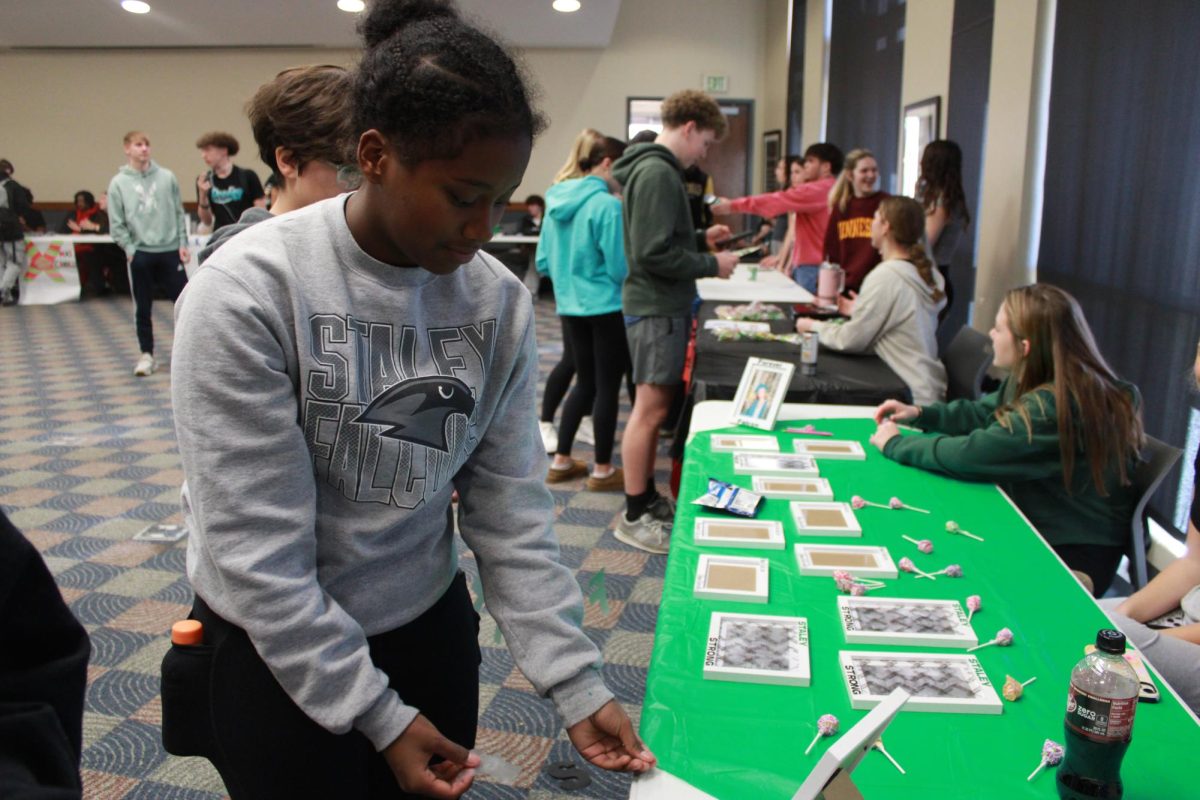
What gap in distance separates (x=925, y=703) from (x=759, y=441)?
1.19 metres

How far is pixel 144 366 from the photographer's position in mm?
6039

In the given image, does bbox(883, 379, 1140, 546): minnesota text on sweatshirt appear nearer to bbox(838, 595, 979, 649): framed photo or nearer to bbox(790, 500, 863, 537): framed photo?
bbox(790, 500, 863, 537): framed photo

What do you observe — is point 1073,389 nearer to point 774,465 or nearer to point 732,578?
point 774,465

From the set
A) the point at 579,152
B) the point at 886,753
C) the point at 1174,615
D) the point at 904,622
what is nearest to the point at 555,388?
the point at 579,152

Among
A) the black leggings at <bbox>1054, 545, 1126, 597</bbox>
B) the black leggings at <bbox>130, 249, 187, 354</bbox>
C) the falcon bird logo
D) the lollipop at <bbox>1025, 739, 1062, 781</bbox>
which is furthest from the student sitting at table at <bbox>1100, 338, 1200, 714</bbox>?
the black leggings at <bbox>130, 249, 187, 354</bbox>

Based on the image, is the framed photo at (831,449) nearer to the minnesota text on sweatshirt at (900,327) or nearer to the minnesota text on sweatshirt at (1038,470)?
the minnesota text on sweatshirt at (1038,470)

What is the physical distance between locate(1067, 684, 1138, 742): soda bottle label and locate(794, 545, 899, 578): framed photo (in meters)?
0.57

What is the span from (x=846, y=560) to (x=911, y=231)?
203cm

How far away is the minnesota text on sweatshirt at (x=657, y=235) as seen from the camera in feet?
9.88

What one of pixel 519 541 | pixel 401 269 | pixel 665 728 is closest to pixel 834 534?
pixel 665 728

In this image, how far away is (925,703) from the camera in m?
1.20

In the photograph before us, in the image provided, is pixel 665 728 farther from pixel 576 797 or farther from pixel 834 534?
pixel 576 797

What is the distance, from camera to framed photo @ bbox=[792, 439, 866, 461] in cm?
225

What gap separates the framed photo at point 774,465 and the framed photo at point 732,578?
19.3 inches
